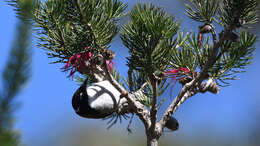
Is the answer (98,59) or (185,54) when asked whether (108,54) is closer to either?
(98,59)

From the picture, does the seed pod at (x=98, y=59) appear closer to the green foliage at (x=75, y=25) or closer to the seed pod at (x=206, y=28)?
the green foliage at (x=75, y=25)

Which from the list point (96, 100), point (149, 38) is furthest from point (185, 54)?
point (96, 100)

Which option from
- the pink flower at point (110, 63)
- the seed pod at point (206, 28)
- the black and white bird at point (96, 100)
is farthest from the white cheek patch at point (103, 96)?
the seed pod at point (206, 28)

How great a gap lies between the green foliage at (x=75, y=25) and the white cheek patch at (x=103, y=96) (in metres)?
0.08

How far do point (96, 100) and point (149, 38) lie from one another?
0.17 meters

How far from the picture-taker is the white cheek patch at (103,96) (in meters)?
0.66

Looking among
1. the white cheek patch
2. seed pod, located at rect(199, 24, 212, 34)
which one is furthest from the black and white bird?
seed pod, located at rect(199, 24, 212, 34)

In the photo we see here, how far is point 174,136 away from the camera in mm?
Result: 3164

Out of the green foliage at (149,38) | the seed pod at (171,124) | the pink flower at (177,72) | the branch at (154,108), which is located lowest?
the seed pod at (171,124)

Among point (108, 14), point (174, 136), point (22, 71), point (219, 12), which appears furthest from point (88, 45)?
point (174, 136)

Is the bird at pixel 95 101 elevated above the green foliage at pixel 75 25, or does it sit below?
below

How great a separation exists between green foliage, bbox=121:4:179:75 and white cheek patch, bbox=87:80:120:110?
8 centimetres

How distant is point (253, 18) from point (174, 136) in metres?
2.58

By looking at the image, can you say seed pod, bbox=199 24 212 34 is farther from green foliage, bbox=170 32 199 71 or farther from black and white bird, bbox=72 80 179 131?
black and white bird, bbox=72 80 179 131
